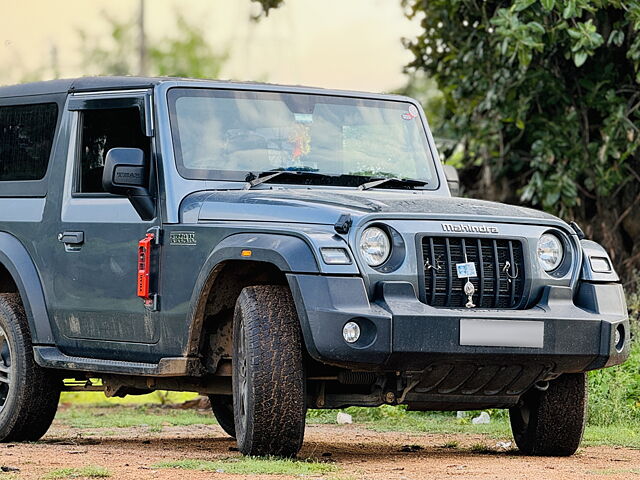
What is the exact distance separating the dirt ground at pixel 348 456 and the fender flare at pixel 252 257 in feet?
2.51

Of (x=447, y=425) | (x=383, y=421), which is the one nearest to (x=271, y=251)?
(x=447, y=425)

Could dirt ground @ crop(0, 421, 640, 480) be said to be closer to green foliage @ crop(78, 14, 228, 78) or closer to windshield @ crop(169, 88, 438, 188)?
windshield @ crop(169, 88, 438, 188)

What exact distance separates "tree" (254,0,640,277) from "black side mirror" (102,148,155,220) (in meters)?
5.70

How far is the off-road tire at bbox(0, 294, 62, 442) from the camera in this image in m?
8.64

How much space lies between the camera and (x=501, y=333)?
22.1 ft

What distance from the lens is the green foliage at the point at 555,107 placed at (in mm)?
13453

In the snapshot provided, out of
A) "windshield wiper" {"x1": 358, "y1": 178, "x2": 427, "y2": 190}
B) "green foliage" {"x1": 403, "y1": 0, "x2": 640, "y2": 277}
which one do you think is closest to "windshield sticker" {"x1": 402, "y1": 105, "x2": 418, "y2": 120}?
"windshield wiper" {"x1": 358, "y1": 178, "x2": 427, "y2": 190}

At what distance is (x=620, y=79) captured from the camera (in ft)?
46.0

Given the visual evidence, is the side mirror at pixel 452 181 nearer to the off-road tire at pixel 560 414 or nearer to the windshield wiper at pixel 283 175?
the windshield wiper at pixel 283 175

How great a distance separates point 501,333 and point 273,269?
1170 millimetres

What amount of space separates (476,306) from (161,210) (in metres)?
1.85

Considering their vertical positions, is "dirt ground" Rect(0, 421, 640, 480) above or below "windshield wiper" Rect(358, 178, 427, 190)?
below

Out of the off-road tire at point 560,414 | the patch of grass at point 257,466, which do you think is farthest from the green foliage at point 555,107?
the patch of grass at point 257,466

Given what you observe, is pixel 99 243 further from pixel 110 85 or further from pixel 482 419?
pixel 482 419
